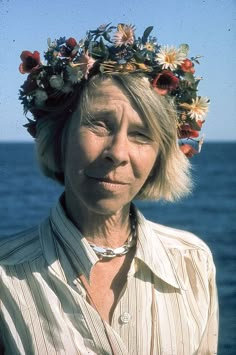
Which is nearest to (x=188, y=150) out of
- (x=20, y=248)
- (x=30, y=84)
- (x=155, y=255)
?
(x=155, y=255)

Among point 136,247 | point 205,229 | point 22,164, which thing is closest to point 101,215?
point 136,247

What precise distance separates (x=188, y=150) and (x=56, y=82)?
720 millimetres

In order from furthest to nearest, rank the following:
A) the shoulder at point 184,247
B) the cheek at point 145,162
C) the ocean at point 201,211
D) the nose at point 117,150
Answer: the ocean at point 201,211
the shoulder at point 184,247
the cheek at point 145,162
the nose at point 117,150

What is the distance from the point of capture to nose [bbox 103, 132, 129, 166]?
9.86 ft

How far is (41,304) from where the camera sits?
120 inches

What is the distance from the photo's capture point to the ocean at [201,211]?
1293 cm

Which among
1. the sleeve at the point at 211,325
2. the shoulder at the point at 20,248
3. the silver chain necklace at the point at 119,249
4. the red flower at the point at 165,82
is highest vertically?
the red flower at the point at 165,82

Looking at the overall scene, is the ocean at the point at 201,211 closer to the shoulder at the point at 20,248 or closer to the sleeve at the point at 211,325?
the shoulder at the point at 20,248

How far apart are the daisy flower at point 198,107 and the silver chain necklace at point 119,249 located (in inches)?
→ 22.3

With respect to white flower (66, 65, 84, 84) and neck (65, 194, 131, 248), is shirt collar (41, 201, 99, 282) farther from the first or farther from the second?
white flower (66, 65, 84, 84)

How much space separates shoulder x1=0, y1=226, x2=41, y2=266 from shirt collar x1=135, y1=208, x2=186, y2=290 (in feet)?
1.50

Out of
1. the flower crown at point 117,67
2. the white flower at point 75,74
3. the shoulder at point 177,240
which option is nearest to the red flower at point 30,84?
the flower crown at point 117,67

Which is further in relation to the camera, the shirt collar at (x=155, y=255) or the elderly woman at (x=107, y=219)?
the shirt collar at (x=155, y=255)

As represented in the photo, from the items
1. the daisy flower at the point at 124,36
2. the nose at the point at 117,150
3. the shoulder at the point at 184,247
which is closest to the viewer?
the nose at the point at 117,150
